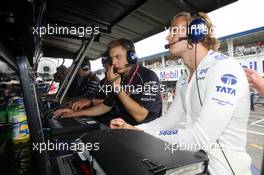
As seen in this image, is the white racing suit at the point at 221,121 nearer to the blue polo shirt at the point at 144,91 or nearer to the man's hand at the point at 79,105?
the blue polo shirt at the point at 144,91

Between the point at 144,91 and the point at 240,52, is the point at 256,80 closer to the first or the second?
the point at 144,91

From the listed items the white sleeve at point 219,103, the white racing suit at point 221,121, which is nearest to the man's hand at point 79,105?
the white racing suit at point 221,121

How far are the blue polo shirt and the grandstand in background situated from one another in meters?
4.68

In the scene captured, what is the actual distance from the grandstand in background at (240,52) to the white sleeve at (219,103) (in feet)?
17.8

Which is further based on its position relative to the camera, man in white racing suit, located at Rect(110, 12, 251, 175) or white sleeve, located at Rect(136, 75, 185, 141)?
white sleeve, located at Rect(136, 75, 185, 141)

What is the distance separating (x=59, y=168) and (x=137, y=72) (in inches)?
41.1

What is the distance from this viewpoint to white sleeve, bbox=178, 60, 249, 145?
748mm

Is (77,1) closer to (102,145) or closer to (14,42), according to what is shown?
(14,42)

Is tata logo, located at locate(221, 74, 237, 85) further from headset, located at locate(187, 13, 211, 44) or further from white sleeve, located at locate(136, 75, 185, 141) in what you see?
white sleeve, located at locate(136, 75, 185, 141)

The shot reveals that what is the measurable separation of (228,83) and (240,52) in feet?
39.1

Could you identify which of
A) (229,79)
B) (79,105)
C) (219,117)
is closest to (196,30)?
(229,79)

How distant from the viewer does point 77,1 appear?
4.71 feet

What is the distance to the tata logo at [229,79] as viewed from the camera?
2.50 ft

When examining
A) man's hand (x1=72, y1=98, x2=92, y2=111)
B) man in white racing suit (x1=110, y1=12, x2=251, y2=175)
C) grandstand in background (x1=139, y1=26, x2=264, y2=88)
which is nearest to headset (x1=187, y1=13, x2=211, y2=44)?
man in white racing suit (x1=110, y1=12, x2=251, y2=175)
